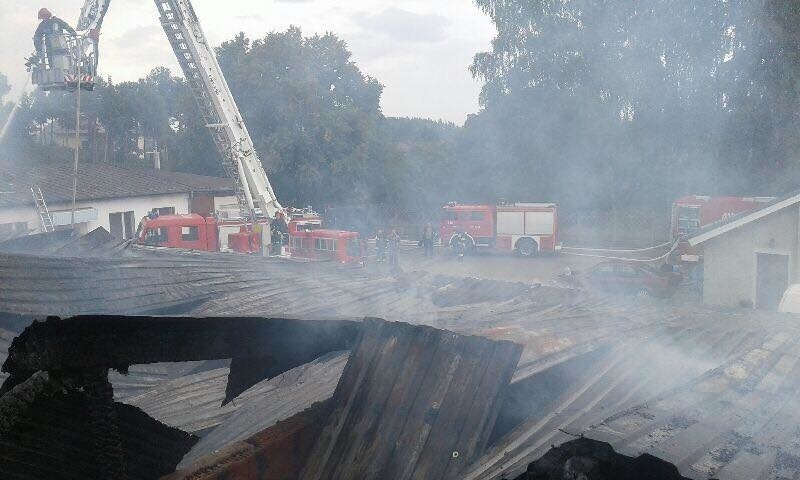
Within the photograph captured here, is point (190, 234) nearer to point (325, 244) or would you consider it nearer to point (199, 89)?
point (325, 244)

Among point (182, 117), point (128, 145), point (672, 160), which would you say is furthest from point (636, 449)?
point (128, 145)

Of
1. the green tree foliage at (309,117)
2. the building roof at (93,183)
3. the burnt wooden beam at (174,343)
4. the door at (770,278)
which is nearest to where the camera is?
the burnt wooden beam at (174,343)

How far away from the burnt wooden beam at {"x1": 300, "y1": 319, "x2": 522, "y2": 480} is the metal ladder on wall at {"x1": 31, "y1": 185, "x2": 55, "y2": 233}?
13276mm

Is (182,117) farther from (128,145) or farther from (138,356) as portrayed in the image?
(138,356)

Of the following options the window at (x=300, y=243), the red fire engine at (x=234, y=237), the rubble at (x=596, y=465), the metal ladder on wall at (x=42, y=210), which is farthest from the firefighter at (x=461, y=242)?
the rubble at (x=596, y=465)

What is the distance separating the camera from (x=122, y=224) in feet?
60.5

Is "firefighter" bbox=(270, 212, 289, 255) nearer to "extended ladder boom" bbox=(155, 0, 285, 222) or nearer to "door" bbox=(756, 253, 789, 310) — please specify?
"extended ladder boom" bbox=(155, 0, 285, 222)

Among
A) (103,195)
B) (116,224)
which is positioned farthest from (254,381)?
(116,224)

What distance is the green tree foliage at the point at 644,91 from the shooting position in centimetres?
806

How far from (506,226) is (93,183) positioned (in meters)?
12.3

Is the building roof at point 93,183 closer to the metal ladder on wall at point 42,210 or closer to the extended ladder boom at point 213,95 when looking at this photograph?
the metal ladder on wall at point 42,210

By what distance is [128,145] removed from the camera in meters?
32.4

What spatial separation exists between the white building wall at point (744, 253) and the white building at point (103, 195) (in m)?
11.1

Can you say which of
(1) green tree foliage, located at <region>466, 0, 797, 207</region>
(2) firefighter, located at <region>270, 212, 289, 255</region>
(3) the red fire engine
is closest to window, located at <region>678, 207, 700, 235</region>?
(1) green tree foliage, located at <region>466, 0, 797, 207</region>
